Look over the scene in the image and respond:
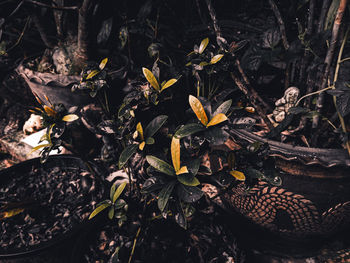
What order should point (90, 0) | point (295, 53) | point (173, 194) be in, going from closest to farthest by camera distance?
point (173, 194) → point (295, 53) → point (90, 0)

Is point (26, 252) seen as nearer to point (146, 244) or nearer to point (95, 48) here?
point (146, 244)

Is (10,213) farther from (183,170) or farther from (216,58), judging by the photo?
(216,58)

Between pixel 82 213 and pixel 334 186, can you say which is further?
pixel 82 213

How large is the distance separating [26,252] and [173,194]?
2.06 ft

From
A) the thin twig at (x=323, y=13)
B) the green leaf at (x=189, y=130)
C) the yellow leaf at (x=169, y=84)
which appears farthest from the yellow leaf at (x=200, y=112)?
the thin twig at (x=323, y=13)

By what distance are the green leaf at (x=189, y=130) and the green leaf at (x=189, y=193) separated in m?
0.13

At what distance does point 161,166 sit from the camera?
624mm

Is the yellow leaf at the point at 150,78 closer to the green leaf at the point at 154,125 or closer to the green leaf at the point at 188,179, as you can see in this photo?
the green leaf at the point at 154,125

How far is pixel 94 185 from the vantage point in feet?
3.77

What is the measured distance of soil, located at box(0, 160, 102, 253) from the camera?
40.0 inches

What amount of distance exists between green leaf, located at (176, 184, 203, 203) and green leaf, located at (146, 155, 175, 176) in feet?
0.14

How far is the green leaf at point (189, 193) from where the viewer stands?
58cm

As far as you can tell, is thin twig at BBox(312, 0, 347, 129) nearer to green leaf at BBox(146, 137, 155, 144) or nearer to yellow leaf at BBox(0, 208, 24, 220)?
green leaf at BBox(146, 137, 155, 144)

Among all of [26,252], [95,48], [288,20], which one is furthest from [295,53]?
[26,252]
